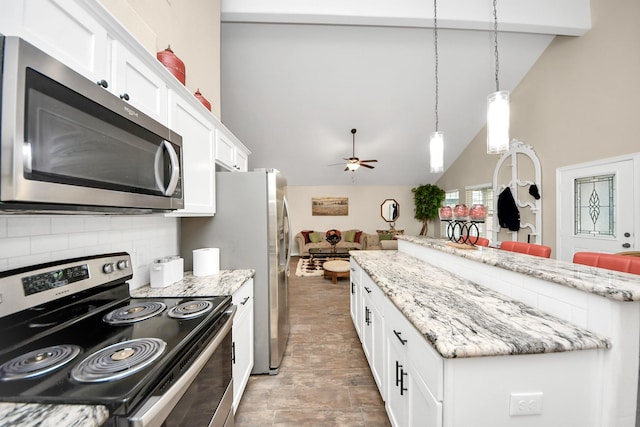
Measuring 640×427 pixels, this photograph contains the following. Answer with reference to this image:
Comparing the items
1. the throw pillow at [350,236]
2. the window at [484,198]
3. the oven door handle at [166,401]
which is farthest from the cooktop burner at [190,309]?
the throw pillow at [350,236]

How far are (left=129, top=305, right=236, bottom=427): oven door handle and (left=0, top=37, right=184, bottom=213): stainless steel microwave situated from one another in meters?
0.60

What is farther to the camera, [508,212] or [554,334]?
[508,212]

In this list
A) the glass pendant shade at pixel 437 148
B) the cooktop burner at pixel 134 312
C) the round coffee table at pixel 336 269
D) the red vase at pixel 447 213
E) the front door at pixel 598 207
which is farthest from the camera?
the round coffee table at pixel 336 269

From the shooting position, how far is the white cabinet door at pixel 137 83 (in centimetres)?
102

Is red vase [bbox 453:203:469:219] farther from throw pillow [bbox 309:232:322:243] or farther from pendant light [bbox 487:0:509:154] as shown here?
throw pillow [bbox 309:232:322:243]

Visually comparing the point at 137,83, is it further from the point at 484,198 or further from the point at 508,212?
the point at 484,198

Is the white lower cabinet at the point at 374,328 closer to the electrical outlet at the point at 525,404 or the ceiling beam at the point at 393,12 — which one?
the electrical outlet at the point at 525,404

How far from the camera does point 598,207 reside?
3.23m

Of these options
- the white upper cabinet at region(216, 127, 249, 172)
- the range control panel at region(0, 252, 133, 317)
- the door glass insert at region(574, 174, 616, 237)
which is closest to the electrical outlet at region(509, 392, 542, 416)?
the range control panel at region(0, 252, 133, 317)

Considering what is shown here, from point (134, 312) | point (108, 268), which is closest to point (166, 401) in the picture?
point (134, 312)

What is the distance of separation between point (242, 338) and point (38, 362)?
3.70 ft

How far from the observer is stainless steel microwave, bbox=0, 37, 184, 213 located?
1.94 ft

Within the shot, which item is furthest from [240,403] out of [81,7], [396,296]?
[81,7]

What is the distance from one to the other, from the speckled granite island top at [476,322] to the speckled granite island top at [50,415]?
3.13 feet
